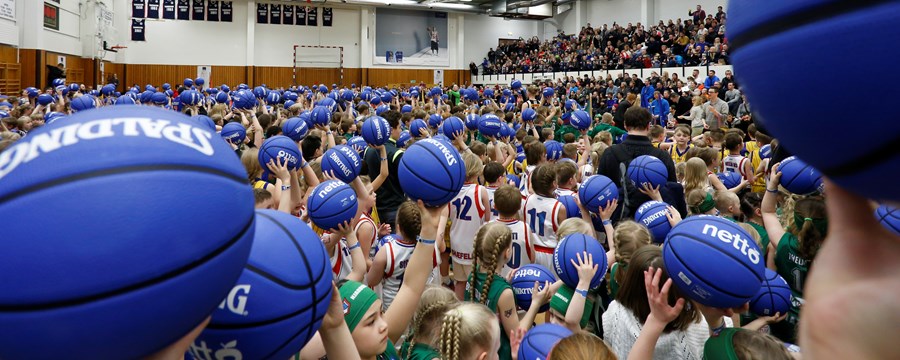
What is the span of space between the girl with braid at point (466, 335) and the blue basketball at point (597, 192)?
224cm

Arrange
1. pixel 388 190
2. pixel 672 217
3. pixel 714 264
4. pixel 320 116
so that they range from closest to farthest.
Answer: pixel 714 264 < pixel 672 217 < pixel 388 190 < pixel 320 116

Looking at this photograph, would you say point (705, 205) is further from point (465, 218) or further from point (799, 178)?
point (465, 218)

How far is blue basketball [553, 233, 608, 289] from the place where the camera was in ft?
10.3

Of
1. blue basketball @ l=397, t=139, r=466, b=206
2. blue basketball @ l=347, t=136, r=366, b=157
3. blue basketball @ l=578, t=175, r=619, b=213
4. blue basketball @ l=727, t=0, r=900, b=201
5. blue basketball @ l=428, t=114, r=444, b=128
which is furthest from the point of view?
blue basketball @ l=428, t=114, r=444, b=128

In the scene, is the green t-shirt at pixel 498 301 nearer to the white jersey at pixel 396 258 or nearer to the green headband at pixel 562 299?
the green headband at pixel 562 299

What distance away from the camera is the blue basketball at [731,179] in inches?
260

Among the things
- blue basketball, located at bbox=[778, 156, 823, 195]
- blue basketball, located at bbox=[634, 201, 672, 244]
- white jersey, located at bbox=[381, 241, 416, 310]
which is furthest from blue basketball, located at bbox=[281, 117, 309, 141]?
blue basketball, located at bbox=[778, 156, 823, 195]

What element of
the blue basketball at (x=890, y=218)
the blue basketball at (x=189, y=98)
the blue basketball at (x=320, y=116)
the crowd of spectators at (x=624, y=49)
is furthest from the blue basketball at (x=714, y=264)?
the crowd of spectators at (x=624, y=49)

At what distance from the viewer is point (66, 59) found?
2472cm

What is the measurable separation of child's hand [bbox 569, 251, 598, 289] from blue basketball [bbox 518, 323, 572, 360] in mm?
653

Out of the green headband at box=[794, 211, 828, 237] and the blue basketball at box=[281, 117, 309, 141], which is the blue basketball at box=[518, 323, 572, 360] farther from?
the blue basketball at box=[281, 117, 309, 141]

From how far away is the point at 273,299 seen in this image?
150cm

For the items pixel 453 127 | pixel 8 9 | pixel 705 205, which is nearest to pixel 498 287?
pixel 705 205

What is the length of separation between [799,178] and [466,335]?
9.58 feet
